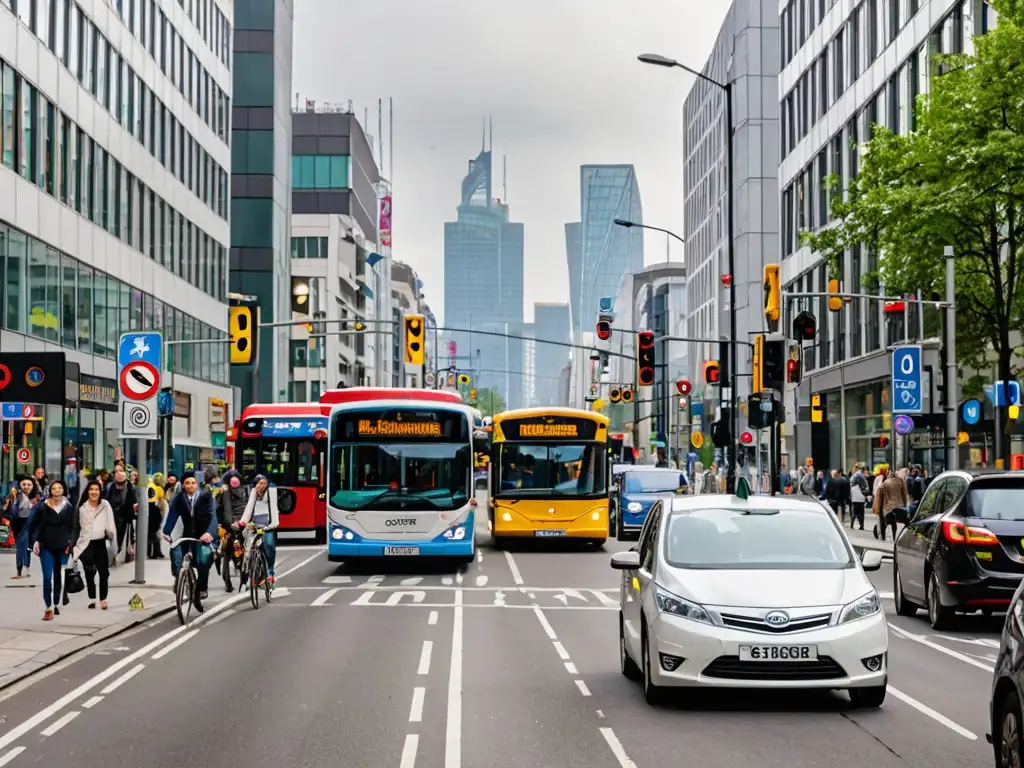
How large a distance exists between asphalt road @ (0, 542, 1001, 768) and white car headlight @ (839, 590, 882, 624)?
2.24 feet

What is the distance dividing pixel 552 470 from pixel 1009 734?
2680 cm

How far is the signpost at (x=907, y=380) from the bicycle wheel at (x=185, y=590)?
796 inches

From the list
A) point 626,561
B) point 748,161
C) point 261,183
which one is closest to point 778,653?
point 626,561

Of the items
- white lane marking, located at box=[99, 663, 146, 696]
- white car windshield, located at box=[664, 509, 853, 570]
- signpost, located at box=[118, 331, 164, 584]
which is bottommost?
white lane marking, located at box=[99, 663, 146, 696]

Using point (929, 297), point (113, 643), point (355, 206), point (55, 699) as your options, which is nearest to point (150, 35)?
point (929, 297)

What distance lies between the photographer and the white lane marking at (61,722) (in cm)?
1077

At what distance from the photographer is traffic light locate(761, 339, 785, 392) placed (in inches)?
1312

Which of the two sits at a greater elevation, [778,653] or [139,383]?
[139,383]

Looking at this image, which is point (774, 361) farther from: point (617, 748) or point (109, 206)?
point (109, 206)

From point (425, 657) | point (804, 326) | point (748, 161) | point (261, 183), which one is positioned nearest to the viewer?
point (425, 657)

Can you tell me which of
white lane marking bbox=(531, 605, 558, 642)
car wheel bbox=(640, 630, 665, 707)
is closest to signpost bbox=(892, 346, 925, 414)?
white lane marking bbox=(531, 605, 558, 642)

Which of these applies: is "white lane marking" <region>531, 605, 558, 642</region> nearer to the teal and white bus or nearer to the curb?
the curb

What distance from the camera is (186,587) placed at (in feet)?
61.7

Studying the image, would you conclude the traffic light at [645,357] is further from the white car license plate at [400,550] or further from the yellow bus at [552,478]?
the white car license plate at [400,550]
